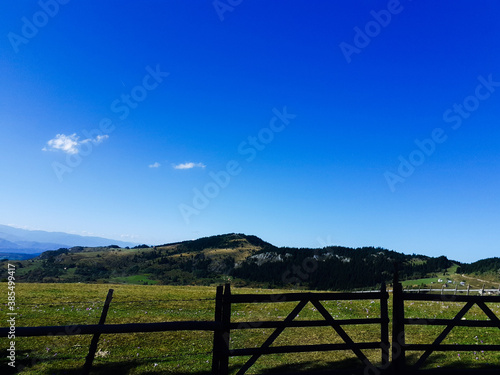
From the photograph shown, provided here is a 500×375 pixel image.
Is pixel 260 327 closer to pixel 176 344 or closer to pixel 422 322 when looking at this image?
pixel 422 322

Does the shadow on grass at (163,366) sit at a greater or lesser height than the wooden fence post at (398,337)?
lesser

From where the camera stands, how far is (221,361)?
26.9ft

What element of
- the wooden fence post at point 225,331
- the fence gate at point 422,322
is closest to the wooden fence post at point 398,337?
the fence gate at point 422,322

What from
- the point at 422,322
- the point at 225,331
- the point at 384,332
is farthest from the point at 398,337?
the point at 225,331

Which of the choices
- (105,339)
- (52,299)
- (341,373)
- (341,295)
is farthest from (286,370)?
(52,299)

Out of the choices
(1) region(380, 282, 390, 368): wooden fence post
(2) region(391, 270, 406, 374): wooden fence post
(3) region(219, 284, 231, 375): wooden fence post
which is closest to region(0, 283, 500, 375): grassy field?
(3) region(219, 284, 231, 375): wooden fence post

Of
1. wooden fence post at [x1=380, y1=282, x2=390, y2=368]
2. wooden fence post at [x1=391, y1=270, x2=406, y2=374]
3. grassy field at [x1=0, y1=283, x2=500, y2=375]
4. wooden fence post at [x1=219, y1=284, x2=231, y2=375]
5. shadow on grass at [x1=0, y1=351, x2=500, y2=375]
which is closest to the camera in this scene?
wooden fence post at [x1=219, y1=284, x2=231, y2=375]

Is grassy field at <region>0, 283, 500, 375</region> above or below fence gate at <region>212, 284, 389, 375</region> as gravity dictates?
below

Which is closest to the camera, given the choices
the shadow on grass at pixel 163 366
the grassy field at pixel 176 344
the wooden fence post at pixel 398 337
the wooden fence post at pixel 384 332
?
the wooden fence post at pixel 398 337

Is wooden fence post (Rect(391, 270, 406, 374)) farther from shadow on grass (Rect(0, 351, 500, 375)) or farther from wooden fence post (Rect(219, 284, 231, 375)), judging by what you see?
wooden fence post (Rect(219, 284, 231, 375))

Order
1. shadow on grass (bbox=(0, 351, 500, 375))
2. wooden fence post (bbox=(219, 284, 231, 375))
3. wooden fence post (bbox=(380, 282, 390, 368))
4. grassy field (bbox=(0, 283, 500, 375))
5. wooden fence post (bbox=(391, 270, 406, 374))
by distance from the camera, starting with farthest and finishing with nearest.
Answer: grassy field (bbox=(0, 283, 500, 375))
shadow on grass (bbox=(0, 351, 500, 375))
wooden fence post (bbox=(380, 282, 390, 368))
wooden fence post (bbox=(391, 270, 406, 374))
wooden fence post (bbox=(219, 284, 231, 375))

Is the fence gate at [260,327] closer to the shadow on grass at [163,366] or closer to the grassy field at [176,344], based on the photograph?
the grassy field at [176,344]

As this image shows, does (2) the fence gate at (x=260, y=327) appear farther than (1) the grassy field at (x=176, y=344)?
No

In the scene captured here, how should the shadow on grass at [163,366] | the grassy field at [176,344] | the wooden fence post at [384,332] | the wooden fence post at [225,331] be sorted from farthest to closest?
the grassy field at [176,344], the shadow on grass at [163,366], the wooden fence post at [384,332], the wooden fence post at [225,331]
